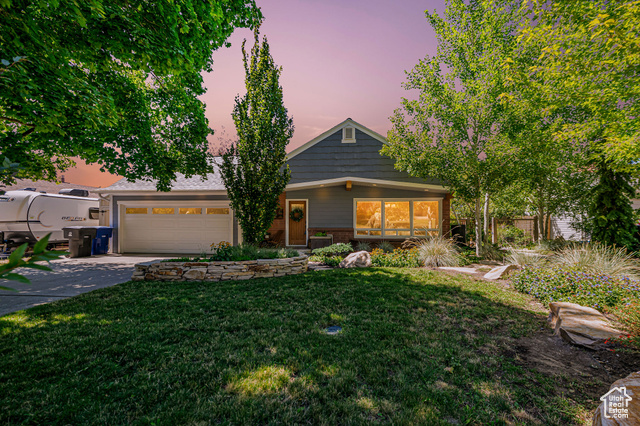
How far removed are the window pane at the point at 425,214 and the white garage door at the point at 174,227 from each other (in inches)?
312

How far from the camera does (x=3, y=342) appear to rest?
3.68 metres

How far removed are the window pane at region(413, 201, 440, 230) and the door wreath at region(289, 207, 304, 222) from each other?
4.88 metres

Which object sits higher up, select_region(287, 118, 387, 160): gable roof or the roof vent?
select_region(287, 118, 387, 160): gable roof

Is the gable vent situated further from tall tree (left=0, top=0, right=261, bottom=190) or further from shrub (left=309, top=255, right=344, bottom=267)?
tall tree (left=0, top=0, right=261, bottom=190)

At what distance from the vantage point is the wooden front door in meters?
12.6

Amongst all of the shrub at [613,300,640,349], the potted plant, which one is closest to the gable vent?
the potted plant

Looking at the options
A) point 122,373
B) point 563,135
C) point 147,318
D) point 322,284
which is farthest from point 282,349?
point 563,135

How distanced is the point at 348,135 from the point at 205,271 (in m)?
8.18

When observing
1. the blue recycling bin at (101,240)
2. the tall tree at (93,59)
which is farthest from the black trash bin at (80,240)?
the tall tree at (93,59)

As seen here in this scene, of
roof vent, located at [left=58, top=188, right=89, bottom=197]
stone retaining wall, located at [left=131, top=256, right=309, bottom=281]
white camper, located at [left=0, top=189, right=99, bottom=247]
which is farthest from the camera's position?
roof vent, located at [left=58, top=188, right=89, bottom=197]

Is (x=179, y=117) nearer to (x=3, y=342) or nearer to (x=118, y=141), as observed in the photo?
(x=118, y=141)

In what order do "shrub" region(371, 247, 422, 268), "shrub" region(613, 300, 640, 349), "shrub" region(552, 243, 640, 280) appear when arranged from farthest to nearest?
"shrub" region(371, 247, 422, 268) → "shrub" region(552, 243, 640, 280) → "shrub" region(613, 300, 640, 349)

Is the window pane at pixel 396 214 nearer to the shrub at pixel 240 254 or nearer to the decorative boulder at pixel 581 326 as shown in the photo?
the shrub at pixel 240 254

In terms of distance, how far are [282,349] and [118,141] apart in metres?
9.00
